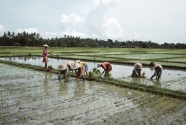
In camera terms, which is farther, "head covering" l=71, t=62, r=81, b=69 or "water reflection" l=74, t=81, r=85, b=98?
"head covering" l=71, t=62, r=81, b=69

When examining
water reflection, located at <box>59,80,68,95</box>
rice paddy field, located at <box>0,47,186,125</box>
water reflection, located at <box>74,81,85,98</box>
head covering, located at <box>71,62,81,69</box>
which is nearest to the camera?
rice paddy field, located at <box>0,47,186,125</box>

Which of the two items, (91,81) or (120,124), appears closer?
(120,124)

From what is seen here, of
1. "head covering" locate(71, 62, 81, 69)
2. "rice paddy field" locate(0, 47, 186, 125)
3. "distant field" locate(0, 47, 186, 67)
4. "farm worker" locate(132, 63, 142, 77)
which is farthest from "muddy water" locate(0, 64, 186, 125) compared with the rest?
"distant field" locate(0, 47, 186, 67)

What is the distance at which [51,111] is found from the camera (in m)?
4.75

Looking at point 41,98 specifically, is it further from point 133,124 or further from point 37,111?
point 133,124

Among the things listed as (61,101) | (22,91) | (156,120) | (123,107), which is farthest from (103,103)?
(22,91)

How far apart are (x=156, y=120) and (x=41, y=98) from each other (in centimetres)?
349

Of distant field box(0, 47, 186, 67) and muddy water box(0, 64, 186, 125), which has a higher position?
distant field box(0, 47, 186, 67)

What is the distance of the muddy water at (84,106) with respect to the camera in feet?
14.0

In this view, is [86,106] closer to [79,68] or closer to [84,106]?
[84,106]

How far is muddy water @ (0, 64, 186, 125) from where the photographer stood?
14.0 ft

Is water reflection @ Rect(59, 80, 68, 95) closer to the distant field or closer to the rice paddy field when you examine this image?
the rice paddy field

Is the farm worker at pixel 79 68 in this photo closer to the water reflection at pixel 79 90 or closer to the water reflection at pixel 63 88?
the water reflection at pixel 79 90

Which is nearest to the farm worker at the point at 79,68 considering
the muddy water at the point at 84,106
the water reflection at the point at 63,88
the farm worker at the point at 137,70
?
the water reflection at the point at 63,88
